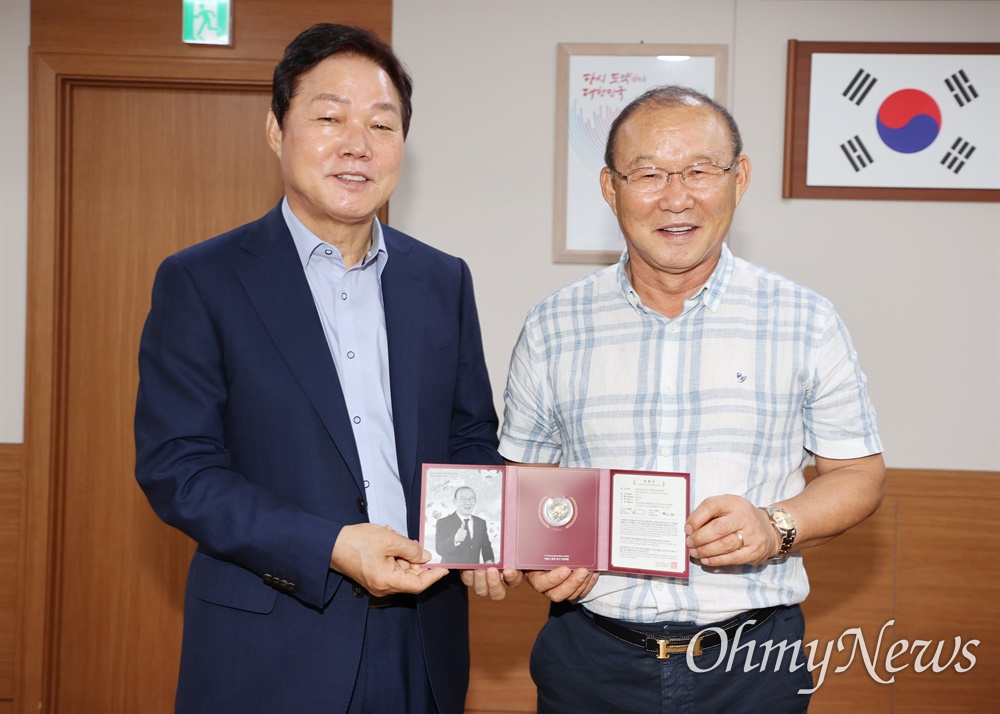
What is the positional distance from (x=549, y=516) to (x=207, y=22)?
2.50 m

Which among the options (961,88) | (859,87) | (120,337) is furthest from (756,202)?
(120,337)

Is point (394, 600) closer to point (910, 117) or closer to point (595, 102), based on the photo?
point (595, 102)

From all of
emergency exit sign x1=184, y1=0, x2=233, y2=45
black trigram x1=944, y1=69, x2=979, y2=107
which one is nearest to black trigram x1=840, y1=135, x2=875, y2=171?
black trigram x1=944, y1=69, x2=979, y2=107

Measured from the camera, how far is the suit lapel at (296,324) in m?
1.66

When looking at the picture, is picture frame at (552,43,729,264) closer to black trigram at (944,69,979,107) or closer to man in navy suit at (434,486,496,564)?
black trigram at (944,69,979,107)

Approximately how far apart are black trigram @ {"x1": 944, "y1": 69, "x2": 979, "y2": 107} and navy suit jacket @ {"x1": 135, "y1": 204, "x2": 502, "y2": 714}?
2.57 m

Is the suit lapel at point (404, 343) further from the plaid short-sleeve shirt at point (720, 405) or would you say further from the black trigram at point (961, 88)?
the black trigram at point (961, 88)

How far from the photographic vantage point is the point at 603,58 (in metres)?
3.15

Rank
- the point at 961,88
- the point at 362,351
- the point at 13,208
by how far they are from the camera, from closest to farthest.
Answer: the point at 362,351, the point at 961,88, the point at 13,208

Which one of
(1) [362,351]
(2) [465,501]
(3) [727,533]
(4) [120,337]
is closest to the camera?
(3) [727,533]

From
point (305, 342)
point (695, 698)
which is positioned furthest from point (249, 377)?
point (695, 698)

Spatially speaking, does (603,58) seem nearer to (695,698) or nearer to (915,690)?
(695,698)

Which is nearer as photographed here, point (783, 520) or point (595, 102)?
point (783, 520)

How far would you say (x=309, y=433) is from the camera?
166 cm
